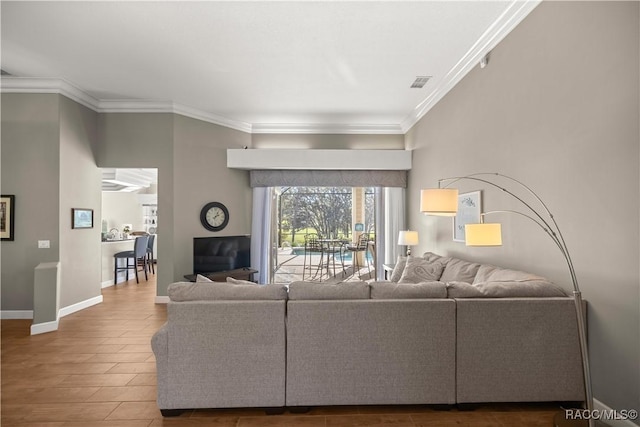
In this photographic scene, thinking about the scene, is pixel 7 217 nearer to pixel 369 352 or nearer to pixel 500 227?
pixel 369 352

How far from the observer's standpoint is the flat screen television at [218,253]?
229 inches

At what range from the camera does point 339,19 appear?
3346 millimetres

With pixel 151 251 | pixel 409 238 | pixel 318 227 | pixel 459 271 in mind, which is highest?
pixel 318 227

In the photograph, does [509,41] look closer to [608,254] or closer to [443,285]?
[608,254]

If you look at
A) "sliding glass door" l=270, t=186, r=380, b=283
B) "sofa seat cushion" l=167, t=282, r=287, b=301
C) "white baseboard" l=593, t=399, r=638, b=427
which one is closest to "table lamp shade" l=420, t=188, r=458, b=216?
"sofa seat cushion" l=167, t=282, r=287, b=301

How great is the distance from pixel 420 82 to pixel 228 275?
411 centimetres

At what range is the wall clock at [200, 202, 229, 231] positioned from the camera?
6.16 meters

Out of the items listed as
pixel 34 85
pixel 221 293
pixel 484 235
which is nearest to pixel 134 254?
pixel 34 85

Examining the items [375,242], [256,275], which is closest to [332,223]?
[375,242]

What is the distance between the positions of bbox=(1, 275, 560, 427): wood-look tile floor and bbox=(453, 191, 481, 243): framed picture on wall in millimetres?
1990

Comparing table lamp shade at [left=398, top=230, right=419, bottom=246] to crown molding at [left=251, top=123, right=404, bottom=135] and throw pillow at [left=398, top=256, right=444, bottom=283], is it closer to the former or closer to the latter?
throw pillow at [left=398, top=256, right=444, bottom=283]

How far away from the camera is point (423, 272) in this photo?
14.3ft

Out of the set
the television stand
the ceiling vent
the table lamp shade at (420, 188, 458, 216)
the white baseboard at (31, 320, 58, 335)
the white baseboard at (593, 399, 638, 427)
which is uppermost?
the ceiling vent

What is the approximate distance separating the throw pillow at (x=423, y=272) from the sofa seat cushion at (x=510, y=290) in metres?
1.64
